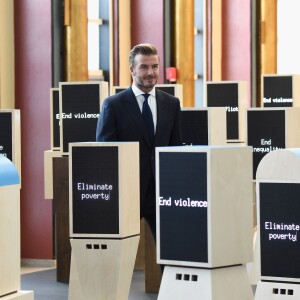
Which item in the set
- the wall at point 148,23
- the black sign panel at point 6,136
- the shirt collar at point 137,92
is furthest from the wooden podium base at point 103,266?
the wall at point 148,23

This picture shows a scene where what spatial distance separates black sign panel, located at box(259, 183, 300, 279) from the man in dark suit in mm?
1193

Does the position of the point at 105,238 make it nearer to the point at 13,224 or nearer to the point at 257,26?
the point at 13,224

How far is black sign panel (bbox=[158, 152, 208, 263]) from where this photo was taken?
191 inches

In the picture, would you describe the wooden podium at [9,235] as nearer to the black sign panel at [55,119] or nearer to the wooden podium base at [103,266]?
the wooden podium base at [103,266]

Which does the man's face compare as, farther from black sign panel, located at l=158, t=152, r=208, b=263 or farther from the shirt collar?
black sign panel, located at l=158, t=152, r=208, b=263

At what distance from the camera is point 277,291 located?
5.04 meters

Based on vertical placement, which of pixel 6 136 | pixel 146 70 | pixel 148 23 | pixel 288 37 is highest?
pixel 288 37

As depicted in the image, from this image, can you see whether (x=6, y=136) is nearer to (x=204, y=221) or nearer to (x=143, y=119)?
(x=143, y=119)

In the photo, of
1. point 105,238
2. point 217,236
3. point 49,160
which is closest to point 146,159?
point 105,238

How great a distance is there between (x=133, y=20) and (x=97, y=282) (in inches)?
309

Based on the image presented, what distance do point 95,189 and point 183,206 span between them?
109 centimetres

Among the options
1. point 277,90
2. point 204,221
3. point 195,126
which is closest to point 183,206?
point 204,221

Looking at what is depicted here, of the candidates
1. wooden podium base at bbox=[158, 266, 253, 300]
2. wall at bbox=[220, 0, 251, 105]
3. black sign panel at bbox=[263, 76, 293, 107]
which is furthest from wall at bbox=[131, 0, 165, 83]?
wooden podium base at bbox=[158, 266, 253, 300]

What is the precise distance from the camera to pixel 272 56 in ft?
61.7
